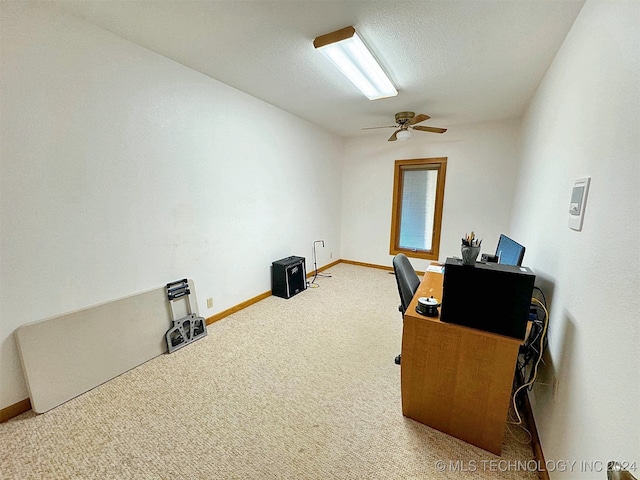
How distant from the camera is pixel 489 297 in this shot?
1.35 m

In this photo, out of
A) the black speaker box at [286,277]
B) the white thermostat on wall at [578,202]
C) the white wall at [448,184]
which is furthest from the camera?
the white wall at [448,184]

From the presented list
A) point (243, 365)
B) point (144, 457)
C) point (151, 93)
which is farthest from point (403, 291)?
point (151, 93)

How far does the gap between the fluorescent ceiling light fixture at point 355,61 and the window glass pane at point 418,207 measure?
2.07 m

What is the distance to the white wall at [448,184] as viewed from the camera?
12.6 feet

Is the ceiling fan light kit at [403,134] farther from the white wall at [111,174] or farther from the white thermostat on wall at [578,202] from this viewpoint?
the white thermostat on wall at [578,202]

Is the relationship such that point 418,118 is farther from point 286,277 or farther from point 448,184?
point 286,277

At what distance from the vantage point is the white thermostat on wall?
120 cm

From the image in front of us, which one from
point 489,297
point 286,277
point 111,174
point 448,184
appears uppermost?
point 448,184

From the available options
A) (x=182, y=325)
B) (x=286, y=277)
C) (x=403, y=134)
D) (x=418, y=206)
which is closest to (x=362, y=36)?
(x=403, y=134)

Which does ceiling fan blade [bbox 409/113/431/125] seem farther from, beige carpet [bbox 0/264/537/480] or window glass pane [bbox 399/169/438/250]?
beige carpet [bbox 0/264/537/480]

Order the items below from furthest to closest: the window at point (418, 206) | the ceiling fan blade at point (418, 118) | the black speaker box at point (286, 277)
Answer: the window at point (418, 206) → the black speaker box at point (286, 277) → the ceiling fan blade at point (418, 118)

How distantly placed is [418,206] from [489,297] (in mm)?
3470

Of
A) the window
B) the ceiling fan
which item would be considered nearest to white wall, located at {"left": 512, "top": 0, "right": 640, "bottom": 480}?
the ceiling fan

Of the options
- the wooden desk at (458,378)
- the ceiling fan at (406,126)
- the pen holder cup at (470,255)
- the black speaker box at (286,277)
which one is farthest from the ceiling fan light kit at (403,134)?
the wooden desk at (458,378)
